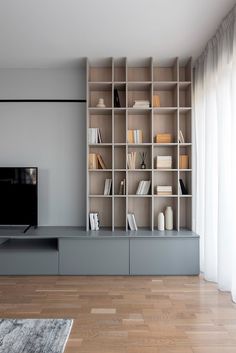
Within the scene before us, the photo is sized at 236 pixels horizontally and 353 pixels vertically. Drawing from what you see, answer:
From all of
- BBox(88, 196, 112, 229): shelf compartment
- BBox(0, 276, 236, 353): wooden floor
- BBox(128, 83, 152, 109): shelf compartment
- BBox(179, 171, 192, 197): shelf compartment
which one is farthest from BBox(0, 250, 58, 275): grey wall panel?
BBox(128, 83, 152, 109): shelf compartment

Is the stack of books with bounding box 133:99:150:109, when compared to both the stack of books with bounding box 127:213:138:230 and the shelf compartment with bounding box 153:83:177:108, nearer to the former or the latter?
the shelf compartment with bounding box 153:83:177:108

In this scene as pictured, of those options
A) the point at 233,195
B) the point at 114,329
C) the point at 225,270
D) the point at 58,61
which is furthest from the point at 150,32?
the point at 114,329

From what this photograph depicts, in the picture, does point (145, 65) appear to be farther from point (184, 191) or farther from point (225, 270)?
point (225, 270)

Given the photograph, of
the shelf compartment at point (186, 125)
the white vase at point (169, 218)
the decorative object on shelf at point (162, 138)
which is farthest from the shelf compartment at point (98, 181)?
the shelf compartment at point (186, 125)

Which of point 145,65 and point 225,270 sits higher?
point 145,65

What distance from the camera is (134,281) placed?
3.48 meters

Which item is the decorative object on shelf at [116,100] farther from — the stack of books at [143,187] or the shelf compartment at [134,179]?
the stack of books at [143,187]

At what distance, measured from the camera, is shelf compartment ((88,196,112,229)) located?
13.6 feet

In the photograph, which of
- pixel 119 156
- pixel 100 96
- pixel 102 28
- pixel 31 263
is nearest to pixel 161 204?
pixel 119 156

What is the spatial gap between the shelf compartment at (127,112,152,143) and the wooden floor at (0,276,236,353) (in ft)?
5.96

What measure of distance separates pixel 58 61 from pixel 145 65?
3.68ft

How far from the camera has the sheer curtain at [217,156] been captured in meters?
2.88

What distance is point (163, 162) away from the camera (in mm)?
3986

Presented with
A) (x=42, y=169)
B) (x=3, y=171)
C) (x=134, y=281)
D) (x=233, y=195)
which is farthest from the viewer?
(x=42, y=169)
